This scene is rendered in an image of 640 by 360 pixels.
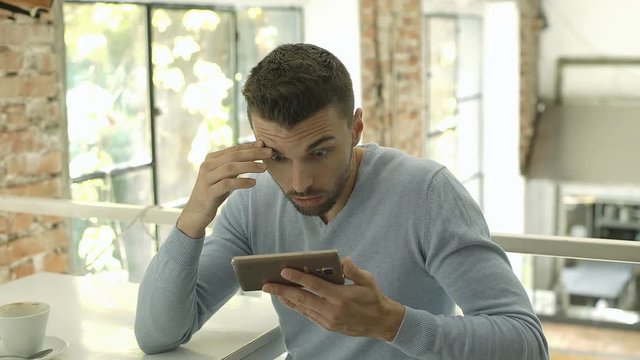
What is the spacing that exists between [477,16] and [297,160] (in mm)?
6126

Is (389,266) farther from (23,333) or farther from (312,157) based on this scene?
(23,333)

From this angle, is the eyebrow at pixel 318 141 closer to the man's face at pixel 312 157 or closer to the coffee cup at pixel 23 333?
the man's face at pixel 312 157

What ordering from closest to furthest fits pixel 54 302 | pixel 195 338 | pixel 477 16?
pixel 195 338
pixel 54 302
pixel 477 16

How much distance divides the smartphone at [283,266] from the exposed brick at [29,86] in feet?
4.87

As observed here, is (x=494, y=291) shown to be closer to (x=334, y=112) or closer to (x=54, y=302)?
(x=334, y=112)

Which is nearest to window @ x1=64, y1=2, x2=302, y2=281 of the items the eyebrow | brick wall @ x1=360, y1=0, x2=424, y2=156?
brick wall @ x1=360, y1=0, x2=424, y2=156

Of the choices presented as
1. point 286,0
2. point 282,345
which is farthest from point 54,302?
point 286,0

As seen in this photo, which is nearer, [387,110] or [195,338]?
[195,338]

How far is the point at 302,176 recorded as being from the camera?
3.92ft

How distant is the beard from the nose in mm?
13

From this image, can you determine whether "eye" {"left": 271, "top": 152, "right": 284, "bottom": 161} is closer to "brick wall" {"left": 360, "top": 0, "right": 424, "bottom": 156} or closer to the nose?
the nose

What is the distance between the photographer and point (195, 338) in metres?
1.31

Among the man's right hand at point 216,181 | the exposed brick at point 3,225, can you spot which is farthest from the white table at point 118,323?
the exposed brick at point 3,225

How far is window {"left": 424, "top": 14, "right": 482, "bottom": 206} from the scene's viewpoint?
590 centimetres
